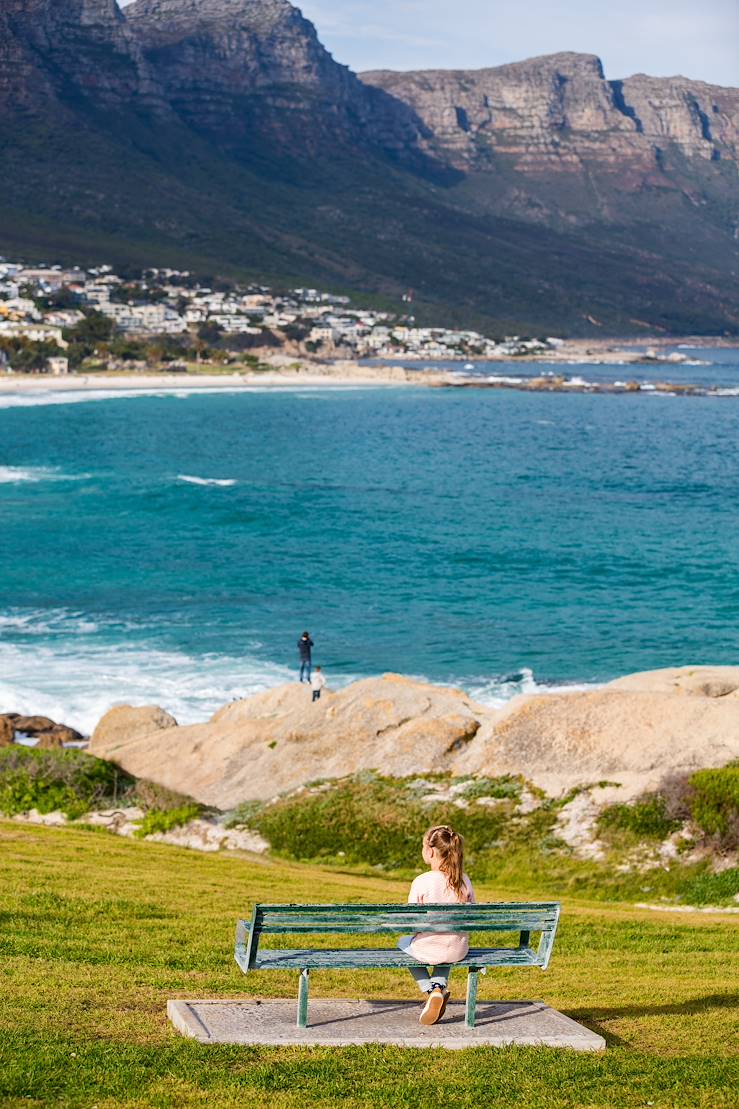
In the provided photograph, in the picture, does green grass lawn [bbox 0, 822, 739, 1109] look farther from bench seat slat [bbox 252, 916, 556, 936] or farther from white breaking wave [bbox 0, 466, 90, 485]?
white breaking wave [bbox 0, 466, 90, 485]

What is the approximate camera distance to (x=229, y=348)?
189125 mm

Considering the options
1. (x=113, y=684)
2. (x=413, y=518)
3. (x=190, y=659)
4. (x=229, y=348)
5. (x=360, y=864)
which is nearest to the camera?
(x=360, y=864)

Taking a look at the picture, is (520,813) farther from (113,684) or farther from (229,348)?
(229,348)

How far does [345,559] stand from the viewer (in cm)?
4944

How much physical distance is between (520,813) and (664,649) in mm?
19094

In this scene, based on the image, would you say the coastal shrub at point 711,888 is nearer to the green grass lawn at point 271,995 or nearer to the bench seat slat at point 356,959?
the green grass lawn at point 271,995

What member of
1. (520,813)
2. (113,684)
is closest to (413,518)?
(113,684)

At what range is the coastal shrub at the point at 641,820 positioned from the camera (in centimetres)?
1664

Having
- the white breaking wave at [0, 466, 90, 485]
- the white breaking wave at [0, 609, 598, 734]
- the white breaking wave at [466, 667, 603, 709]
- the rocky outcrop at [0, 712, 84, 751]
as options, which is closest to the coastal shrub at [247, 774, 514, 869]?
the rocky outcrop at [0, 712, 84, 751]

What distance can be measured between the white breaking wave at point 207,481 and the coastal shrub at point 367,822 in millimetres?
52151

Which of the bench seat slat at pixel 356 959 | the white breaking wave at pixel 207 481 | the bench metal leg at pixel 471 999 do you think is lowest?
the bench metal leg at pixel 471 999

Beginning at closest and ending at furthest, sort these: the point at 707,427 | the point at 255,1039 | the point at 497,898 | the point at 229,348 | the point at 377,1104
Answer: the point at 377,1104 → the point at 255,1039 → the point at 497,898 → the point at 707,427 → the point at 229,348

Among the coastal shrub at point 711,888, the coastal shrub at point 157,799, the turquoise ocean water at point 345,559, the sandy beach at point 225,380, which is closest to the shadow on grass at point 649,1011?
the coastal shrub at point 711,888

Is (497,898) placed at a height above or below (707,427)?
below
